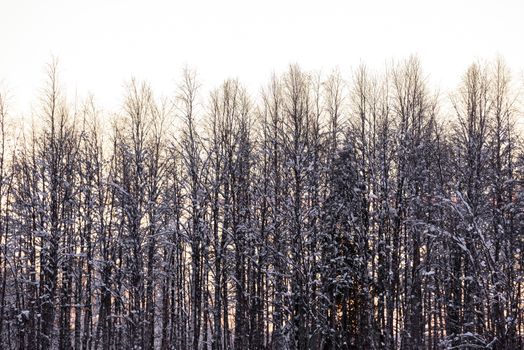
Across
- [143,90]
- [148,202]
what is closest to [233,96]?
[143,90]

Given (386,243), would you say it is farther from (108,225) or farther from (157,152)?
(108,225)

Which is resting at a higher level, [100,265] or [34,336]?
[100,265]

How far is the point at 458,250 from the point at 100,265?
16.8 m

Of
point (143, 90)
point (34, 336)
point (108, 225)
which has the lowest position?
point (34, 336)

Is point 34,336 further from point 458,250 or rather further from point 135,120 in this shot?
point 458,250

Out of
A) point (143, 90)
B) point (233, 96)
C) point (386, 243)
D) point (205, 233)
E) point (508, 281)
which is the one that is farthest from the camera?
point (233, 96)

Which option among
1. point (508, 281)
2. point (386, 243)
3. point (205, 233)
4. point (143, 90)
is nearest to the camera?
point (508, 281)

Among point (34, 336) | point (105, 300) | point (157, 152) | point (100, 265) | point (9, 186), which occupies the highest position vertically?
point (157, 152)

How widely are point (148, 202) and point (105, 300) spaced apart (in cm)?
571

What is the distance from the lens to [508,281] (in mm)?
10391

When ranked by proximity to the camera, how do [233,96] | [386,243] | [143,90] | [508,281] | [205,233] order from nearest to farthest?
[508,281]
[386,243]
[205,233]
[143,90]
[233,96]

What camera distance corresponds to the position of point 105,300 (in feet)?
81.0

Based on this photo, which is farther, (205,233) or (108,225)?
(108,225)

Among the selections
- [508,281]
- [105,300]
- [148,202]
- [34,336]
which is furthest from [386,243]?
[34,336]
